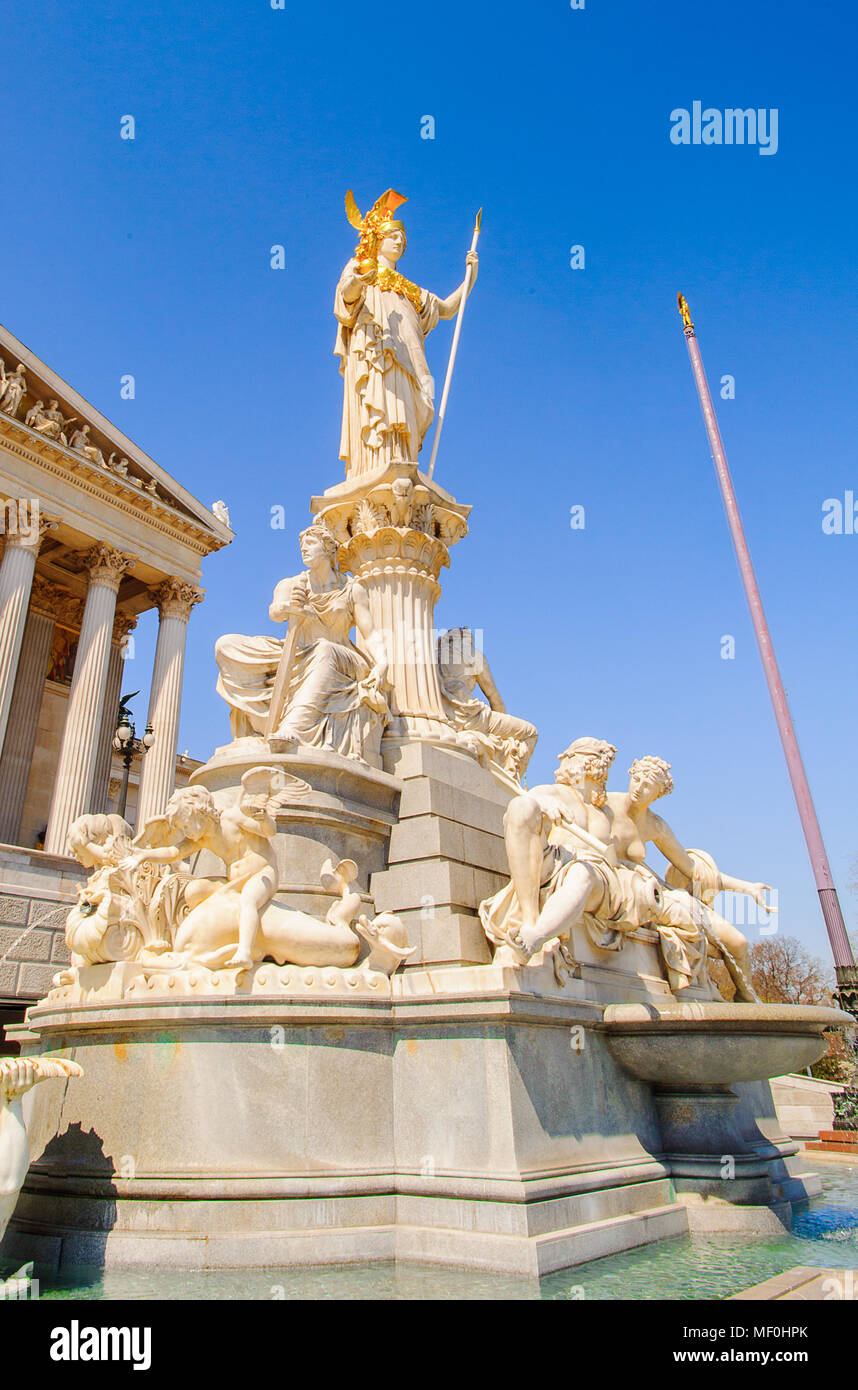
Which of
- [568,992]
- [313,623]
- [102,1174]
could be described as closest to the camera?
[102,1174]

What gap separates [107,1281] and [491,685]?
26.5ft

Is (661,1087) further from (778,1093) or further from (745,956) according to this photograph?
(778,1093)

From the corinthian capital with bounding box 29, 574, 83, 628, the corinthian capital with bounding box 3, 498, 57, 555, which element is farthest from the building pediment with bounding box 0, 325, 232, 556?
the corinthian capital with bounding box 29, 574, 83, 628

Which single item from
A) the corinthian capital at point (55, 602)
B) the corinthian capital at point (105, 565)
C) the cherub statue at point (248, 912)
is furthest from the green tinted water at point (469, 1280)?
the corinthian capital at point (55, 602)

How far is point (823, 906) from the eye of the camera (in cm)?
1672

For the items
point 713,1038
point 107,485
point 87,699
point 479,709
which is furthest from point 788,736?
point 107,485

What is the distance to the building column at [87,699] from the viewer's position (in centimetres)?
2708

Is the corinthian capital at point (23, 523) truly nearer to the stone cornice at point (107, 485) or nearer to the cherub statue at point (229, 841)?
the stone cornice at point (107, 485)

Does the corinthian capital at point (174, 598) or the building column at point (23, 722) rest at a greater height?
the corinthian capital at point (174, 598)

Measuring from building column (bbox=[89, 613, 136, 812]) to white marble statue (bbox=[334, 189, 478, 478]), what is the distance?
2061cm

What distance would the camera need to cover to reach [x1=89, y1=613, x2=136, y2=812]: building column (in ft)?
106

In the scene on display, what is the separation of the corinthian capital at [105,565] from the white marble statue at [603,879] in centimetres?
2583
